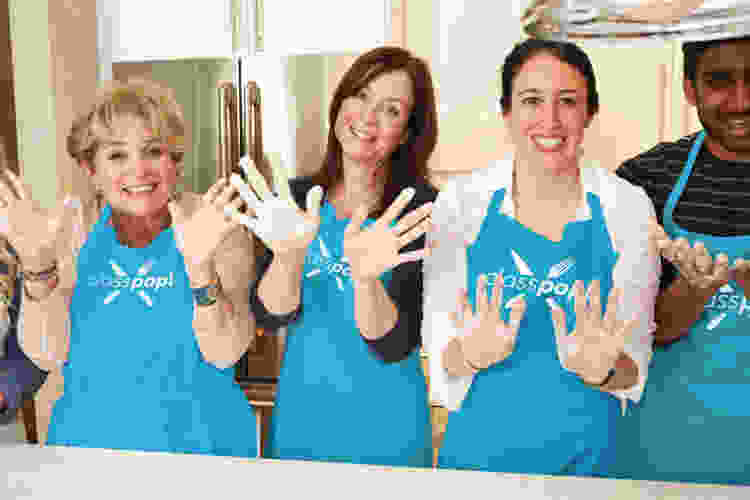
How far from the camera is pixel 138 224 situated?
1.49 metres

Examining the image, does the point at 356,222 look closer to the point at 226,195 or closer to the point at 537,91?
the point at 226,195

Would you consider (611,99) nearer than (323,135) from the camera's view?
Yes

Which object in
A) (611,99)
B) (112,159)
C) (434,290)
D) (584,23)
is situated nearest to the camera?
(584,23)

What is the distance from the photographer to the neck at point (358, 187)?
1392mm

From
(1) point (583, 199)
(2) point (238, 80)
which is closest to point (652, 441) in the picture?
(1) point (583, 199)

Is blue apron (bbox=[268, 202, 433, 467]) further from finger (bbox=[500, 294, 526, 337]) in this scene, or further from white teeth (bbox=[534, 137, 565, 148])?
white teeth (bbox=[534, 137, 565, 148])

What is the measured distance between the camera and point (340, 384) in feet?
4.59

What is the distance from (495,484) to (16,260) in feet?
3.86

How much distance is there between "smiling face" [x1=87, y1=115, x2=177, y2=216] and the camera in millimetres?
1475

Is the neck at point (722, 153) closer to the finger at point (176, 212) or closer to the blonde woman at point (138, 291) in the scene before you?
the blonde woman at point (138, 291)

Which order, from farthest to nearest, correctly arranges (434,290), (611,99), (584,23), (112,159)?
(112,159) → (434,290) → (611,99) → (584,23)

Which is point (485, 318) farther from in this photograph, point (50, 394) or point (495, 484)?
point (50, 394)

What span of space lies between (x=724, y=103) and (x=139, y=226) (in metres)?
1.23

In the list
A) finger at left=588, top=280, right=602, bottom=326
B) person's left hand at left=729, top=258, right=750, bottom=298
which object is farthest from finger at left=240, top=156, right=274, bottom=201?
person's left hand at left=729, top=258, right=750, bottom=298
